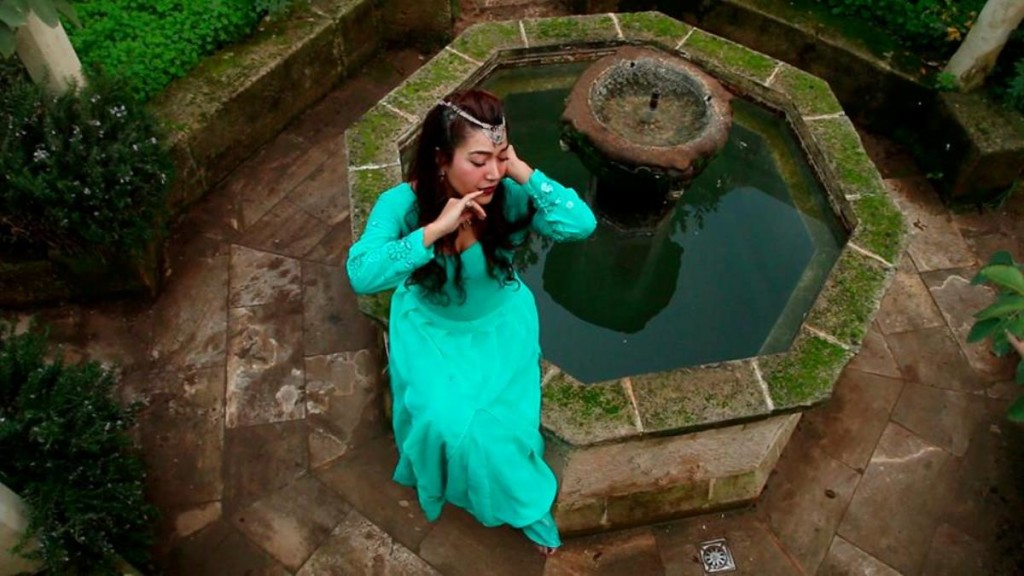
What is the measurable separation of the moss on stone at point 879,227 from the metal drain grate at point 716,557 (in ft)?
5.20

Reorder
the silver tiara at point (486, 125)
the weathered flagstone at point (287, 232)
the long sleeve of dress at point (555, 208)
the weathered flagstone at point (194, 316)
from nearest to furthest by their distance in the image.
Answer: the silver tiara at point (486, 125) < the long sleeve of dress at point (555, 208) < the weathered flagstone at point (194, 316) < the weathered flagstone at point (287, 232)

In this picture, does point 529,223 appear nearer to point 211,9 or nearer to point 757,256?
point 757,256

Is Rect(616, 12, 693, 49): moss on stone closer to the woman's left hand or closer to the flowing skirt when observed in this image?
the flowing skirt

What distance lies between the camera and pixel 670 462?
3527 millimetres

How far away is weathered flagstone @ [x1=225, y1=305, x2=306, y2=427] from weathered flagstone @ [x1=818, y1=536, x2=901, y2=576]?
276cm

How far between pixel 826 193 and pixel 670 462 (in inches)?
66.3

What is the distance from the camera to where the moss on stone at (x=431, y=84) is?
4.11 m

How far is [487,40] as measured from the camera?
4.48 m

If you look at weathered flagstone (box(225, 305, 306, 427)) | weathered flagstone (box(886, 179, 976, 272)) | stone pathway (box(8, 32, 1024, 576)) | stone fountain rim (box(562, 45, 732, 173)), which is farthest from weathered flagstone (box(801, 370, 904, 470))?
weathered flagstone (box(225, 305, 306, 427))

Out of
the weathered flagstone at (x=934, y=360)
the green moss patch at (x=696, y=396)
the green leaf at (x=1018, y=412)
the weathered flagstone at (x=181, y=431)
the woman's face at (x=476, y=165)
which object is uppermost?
the woman's face at (x=476, y=165)

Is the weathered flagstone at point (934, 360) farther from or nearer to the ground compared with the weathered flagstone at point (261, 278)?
farther from the ground

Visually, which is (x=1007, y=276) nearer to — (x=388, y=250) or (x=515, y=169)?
(x=515, y=169)

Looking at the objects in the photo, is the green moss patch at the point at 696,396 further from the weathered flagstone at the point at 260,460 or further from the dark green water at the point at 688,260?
the weathered flagstone at the point at 260,460

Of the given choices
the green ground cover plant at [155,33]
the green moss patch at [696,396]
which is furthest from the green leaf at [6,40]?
the green moss patch at [696,396]
